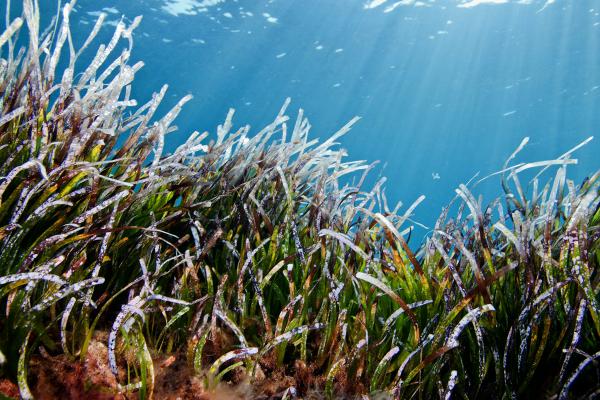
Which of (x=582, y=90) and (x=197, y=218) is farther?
(x=582, y=90)

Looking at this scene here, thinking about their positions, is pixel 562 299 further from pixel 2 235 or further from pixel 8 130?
pixel 8 130

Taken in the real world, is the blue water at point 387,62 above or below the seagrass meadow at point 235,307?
below

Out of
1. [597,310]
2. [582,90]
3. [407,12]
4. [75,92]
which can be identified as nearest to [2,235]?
[75,92]

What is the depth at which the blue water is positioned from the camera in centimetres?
2898

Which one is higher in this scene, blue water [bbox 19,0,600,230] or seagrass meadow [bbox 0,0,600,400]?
seagrass meadow [bbox 0,0,600,400]

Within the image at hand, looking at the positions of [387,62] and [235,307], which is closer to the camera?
[235,307]

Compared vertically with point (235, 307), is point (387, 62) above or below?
below

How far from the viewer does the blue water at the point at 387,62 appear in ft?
95.1

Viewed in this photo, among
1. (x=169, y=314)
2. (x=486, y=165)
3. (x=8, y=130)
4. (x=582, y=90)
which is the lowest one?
(x=486, y=165)

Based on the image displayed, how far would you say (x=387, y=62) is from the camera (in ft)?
118

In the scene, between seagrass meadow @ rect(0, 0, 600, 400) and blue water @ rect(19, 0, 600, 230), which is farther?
blue water @ rect(19, 0, 600, 230)

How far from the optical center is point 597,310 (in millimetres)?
1214

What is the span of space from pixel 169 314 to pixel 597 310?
1427 millimetres

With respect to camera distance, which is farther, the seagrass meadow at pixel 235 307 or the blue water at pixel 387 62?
the blue water at pixel 387 62
